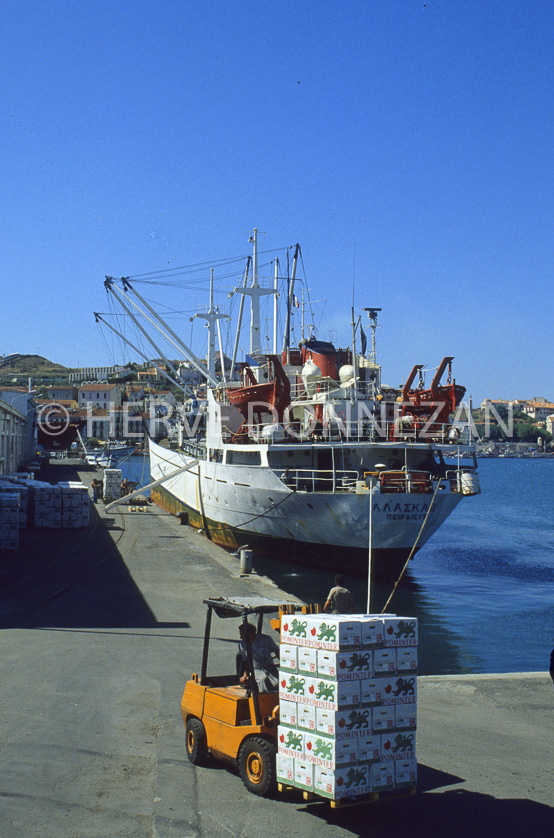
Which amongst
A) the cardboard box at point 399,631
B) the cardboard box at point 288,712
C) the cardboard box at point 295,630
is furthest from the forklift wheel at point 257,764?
the cardboard box at point 399,631

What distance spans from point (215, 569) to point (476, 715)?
1457 centimetres

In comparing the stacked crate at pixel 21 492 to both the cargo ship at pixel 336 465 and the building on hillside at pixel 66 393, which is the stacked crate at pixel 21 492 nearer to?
the cargo ship at pixel 336 465

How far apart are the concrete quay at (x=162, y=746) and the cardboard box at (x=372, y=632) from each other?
188 centimetres

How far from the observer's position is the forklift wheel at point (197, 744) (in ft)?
30.1

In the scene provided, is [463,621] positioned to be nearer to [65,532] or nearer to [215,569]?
[215,569]

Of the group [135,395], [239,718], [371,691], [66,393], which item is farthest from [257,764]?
[66,393]

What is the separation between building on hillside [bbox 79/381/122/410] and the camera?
180 m

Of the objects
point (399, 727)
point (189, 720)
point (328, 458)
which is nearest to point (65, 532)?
point (328, 458)

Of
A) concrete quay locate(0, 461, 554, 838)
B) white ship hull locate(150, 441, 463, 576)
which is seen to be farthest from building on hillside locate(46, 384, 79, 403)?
concrete quay locate(0, 461, 554, 838)

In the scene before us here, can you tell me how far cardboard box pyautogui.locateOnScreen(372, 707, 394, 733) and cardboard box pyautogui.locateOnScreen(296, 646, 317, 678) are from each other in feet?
2.51

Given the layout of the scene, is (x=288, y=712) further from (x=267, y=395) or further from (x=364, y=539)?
(x=267, y=395)

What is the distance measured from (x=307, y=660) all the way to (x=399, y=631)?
1058mm

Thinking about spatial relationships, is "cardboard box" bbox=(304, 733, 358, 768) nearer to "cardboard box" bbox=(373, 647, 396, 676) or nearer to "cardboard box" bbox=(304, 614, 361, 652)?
"cardboard box" bbox=(373, 647, 396, 676)

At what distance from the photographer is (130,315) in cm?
4266
